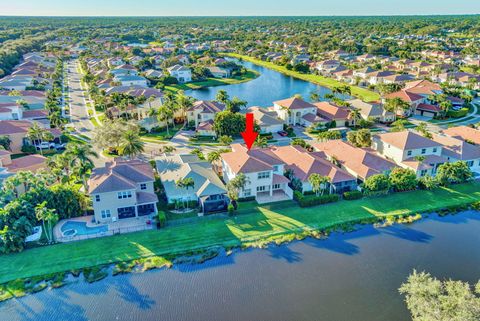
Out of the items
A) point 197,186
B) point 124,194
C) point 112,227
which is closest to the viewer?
point 112,227

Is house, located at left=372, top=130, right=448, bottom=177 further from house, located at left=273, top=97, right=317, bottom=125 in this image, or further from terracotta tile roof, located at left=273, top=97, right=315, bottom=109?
terracotta tile roof, located at left=273, top=97, right=315, bottom=109

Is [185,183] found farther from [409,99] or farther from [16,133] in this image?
[409,99]

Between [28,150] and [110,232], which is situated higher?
[28,150]

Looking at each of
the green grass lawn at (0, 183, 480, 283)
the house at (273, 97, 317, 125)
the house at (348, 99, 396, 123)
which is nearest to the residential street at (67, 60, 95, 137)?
the green grass lawn at (0, 183, 480, 283)

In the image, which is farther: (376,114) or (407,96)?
(407,96)

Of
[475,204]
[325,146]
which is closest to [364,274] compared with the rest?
[475,204]

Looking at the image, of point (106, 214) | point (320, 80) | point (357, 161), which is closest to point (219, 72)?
point (320, 80)
